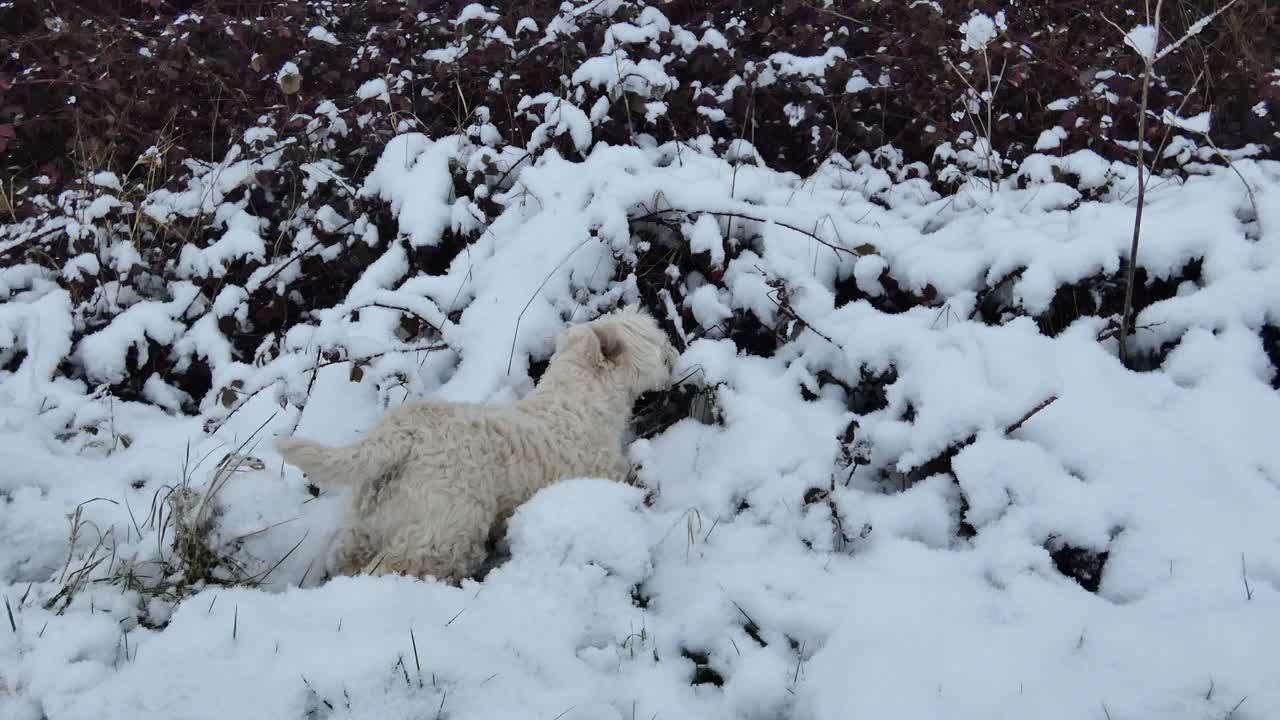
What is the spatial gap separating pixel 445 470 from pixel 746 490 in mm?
1320

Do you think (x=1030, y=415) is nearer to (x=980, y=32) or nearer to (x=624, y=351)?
(x=624, y=351)

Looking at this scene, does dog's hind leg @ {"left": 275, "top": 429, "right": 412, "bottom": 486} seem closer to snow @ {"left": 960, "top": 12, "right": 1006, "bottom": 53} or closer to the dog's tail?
the dog's tail

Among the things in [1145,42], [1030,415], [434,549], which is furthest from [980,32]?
[434,549]

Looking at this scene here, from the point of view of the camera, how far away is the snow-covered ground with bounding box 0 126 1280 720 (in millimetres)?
2264

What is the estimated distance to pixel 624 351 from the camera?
3604 millimetres

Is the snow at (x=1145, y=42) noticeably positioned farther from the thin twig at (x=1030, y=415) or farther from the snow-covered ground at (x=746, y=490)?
the thin twig at (x=1030, y=415)

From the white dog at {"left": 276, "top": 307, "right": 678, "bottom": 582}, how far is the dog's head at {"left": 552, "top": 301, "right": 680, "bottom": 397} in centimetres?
9

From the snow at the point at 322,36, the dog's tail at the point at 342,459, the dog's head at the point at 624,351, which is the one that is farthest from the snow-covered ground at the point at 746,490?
the snow at the point at 322,36

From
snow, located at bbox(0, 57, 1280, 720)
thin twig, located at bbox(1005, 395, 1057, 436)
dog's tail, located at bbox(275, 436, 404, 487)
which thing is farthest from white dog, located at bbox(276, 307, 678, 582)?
thin twig, located at bbox(1005, 395, 1057, 436)

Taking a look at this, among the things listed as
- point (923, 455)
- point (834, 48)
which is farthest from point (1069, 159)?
point (923, 455)

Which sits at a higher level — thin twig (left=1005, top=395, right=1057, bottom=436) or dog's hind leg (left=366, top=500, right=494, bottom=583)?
thin twig (left=1005, top=395, right=1057, bottom=436)

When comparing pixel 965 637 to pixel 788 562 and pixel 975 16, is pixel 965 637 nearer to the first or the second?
pixel 788 562

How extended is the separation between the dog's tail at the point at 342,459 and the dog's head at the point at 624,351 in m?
1.03

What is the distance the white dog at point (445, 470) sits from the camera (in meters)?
2.93
